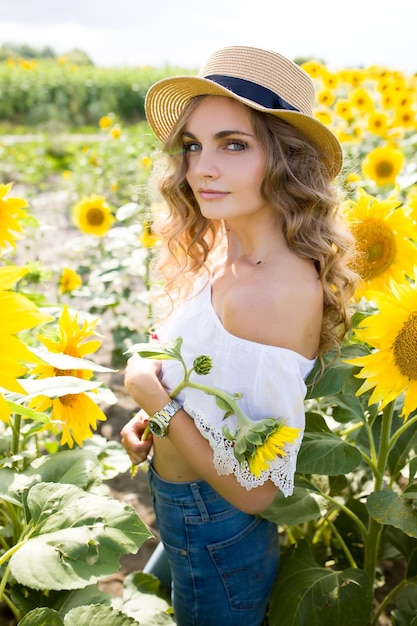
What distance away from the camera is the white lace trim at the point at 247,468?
1134 mm

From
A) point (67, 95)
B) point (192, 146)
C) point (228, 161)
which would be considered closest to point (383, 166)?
point (192, 146)

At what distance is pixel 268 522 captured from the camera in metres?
1.43

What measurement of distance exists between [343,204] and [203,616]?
3.08 feet

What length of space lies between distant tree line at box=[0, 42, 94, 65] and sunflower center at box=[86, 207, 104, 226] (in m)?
22.0

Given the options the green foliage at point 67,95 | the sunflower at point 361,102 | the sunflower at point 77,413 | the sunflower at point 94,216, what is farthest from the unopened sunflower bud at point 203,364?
the green foliage at point 67,95

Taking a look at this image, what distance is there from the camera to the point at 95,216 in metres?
2.86

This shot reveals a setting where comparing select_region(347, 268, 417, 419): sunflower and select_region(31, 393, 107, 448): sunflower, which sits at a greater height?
select_region(347, 268, 417, 419): sunflower

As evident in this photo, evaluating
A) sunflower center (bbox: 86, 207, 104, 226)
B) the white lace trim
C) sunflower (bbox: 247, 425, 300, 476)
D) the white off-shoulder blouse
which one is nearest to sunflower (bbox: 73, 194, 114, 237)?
sunflower center (bbox: 86, 207, 104, 226)

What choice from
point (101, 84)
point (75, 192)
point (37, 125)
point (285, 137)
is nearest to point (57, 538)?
point (285, 137)

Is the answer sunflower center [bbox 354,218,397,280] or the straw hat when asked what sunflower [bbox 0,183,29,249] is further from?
sunflower center [bbox 354,218,397,280]

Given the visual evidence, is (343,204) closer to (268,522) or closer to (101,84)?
(268,522)

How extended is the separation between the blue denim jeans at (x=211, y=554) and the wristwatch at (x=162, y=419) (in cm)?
17

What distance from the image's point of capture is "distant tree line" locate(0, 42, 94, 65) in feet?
78.5

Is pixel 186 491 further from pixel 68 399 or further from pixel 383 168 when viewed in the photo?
pixel 383 168
